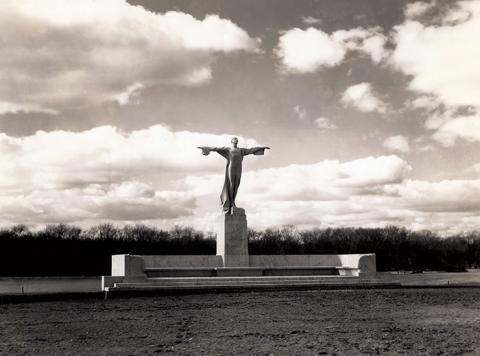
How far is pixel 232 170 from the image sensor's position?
73.0ft

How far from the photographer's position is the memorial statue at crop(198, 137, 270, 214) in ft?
73.2

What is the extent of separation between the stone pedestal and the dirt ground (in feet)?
19.2

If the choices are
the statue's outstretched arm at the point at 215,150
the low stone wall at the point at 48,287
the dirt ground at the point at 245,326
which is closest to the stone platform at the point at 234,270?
the low stone wall at the point at 48,287

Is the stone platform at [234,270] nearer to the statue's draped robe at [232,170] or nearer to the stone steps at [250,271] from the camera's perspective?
the stone steps at [250,271]

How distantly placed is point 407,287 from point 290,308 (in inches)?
326

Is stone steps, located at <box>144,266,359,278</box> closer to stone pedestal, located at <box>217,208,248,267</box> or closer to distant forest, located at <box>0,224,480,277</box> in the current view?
stone pedestal, located at <box>217,208,248,267</box>

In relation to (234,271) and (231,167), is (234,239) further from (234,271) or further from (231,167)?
(231,167)

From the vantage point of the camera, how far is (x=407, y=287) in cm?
1997

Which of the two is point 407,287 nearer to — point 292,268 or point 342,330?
point 292,268

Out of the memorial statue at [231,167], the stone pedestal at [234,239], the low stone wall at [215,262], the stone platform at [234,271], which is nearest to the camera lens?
the stone platform at [234,271]

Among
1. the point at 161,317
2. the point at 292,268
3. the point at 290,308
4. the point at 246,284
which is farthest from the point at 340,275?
the point at 161,317

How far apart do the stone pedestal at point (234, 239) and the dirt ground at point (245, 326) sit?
5862mm

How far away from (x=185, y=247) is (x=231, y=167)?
45386 mm

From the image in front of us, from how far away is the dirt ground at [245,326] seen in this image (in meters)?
8.09
